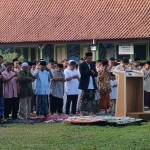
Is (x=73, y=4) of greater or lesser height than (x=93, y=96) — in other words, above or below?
above

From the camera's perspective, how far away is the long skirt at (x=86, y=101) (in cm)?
1991

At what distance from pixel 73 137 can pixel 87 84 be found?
636 cm

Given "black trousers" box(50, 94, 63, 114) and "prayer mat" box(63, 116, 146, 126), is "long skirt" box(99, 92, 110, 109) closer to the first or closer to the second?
"black trousers" box(50, 94, 63, 114)

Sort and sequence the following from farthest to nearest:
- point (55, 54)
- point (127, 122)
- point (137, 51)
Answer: point (55, 54) → point (137, 51) → point (127, 122)

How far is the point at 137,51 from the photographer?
1673 inches

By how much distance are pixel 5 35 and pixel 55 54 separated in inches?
148

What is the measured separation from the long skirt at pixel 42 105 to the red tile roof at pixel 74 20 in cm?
2241

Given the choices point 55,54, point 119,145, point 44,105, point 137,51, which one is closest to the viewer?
point 119,145

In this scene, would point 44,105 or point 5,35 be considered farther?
point 5,35

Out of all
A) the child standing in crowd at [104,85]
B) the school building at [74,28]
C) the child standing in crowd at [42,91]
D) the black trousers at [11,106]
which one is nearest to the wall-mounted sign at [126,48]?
the school building at [74,28]

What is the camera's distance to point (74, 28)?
147 ft

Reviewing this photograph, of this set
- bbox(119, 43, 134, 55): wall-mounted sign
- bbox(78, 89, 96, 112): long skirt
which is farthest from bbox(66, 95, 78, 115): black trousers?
bbox(119, 43, 134, 55): wall-mounted sign

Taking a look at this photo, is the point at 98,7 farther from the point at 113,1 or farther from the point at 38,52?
the point at 38,52

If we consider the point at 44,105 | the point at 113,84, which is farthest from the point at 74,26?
the point at 44,105
